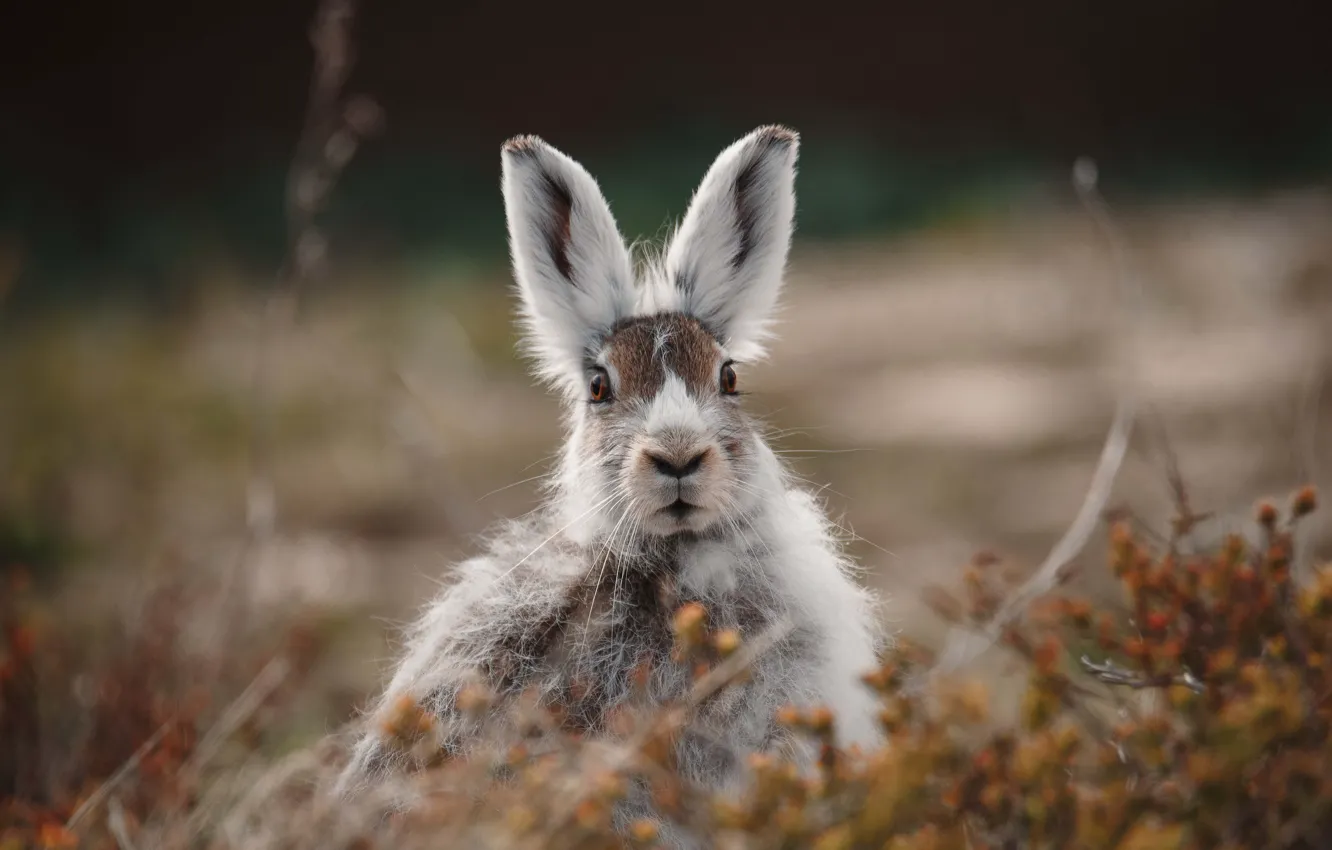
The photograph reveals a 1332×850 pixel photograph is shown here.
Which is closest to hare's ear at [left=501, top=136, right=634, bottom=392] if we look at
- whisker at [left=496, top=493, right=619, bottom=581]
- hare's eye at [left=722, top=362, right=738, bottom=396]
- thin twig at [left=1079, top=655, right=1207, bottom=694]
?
hare's eye at [left=722, top=362, right=738, bottom=396]

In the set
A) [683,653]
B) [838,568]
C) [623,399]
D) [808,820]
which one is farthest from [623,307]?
[808,820]

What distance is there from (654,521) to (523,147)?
1.19 meters

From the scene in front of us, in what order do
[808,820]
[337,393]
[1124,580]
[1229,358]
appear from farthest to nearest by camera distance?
[337,393], [1229,358], [1124,580], [808,820]

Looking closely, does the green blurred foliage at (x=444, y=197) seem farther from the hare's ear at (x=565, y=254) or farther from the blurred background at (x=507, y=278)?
the hare's ear at (x=565, y=254)

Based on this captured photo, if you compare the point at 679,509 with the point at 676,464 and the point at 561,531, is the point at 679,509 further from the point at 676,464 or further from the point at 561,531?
the point at 561,531

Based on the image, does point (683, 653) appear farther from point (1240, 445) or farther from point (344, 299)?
point (344, 299)

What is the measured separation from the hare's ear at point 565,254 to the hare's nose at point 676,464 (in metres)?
0.73

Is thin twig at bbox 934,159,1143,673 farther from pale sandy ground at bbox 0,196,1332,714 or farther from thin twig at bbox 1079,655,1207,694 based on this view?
pale sandy ground at bbox 0,196,1332,714

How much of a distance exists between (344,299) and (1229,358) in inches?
Result: 256

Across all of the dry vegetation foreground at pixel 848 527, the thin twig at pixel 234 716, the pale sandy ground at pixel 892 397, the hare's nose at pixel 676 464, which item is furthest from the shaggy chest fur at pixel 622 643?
the pale sandy ground at pixel 892 397

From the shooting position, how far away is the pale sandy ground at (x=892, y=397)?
Answer: 24.5 ft

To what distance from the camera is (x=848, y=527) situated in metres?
5.67

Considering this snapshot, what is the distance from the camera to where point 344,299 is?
10.4 m

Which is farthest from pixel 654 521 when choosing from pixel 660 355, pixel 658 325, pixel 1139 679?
pixel 1139 679
